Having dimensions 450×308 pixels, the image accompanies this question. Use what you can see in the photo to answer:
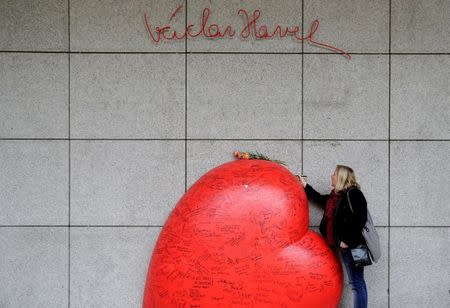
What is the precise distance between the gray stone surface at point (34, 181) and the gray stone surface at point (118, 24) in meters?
1.07

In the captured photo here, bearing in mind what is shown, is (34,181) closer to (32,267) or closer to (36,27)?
(32,267)

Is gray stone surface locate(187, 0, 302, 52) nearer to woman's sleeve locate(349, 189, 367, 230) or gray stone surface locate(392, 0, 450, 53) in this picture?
gray stone surface locate(392, 0, 450, 53)

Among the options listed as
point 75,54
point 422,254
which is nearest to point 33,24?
point 75,54

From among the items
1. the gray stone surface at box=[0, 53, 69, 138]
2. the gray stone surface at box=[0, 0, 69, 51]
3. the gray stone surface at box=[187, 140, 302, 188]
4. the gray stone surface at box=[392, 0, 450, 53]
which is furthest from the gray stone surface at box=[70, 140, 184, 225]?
the gray stone surface at box=[392, 0, 450, 53]

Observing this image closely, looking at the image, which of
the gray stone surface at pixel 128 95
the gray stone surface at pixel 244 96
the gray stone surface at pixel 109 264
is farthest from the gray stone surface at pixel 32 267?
the gray stone surface at pixel 244 96

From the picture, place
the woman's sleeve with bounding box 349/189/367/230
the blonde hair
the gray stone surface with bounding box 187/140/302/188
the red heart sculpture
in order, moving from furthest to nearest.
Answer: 1. the gray stone surface with bounding box 187/140/302/188
2. the blonde hair
3. the woman's sleeve with bounding box 349/189/367/230
4. the red heart sculpture

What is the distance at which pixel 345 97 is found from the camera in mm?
4773

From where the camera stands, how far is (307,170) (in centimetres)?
477

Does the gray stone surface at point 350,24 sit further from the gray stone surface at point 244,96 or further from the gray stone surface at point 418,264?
the gray stone surface at point 418,264

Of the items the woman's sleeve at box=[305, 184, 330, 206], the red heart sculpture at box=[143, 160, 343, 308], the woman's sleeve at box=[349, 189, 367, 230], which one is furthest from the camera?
the woman's sleeve at box=[305, 184, 330, 206]

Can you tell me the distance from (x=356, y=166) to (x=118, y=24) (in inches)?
109

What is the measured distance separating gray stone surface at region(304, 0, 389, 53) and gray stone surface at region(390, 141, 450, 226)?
3.64 feet

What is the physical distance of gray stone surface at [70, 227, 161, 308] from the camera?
4.81m
